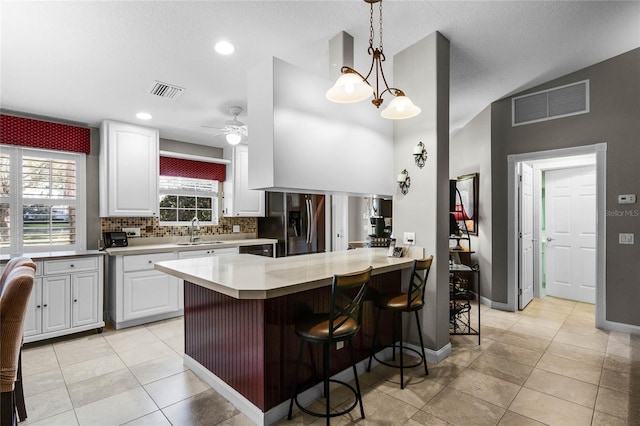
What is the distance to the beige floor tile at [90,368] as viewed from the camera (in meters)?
2.65

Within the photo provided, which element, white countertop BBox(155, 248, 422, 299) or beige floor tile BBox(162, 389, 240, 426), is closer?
white countertop BBox(155, 248, 422, 299)

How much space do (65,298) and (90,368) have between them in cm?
110

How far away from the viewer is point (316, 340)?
6.16 feet

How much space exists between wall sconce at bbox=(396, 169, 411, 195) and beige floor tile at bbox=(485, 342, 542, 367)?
1688 mm

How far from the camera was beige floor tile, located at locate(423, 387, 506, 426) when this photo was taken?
6.63 feet

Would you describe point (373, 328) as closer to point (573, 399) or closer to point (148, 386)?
point (573, 399)

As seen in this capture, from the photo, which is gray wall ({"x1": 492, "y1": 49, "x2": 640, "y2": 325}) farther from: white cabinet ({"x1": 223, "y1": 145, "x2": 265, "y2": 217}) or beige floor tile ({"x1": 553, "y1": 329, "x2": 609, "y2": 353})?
white cabinet ({"x1": 223, "y1": 145, "x2": 265, "y2": 217})

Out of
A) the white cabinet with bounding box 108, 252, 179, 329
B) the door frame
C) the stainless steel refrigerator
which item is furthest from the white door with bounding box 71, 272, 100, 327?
the door frame

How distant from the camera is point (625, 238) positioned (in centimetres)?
352

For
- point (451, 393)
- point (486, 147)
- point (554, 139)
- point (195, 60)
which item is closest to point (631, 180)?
point (554, 139)

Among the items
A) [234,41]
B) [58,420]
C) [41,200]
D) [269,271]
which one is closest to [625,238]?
[269,271]

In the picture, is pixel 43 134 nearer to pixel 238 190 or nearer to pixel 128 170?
pixel 128 170

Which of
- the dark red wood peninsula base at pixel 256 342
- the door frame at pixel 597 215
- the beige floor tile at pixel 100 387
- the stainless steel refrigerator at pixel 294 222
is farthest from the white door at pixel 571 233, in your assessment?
the beige floor tile at pixel 100 387

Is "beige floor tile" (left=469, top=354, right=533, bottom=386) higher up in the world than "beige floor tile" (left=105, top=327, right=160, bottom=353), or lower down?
higher up
